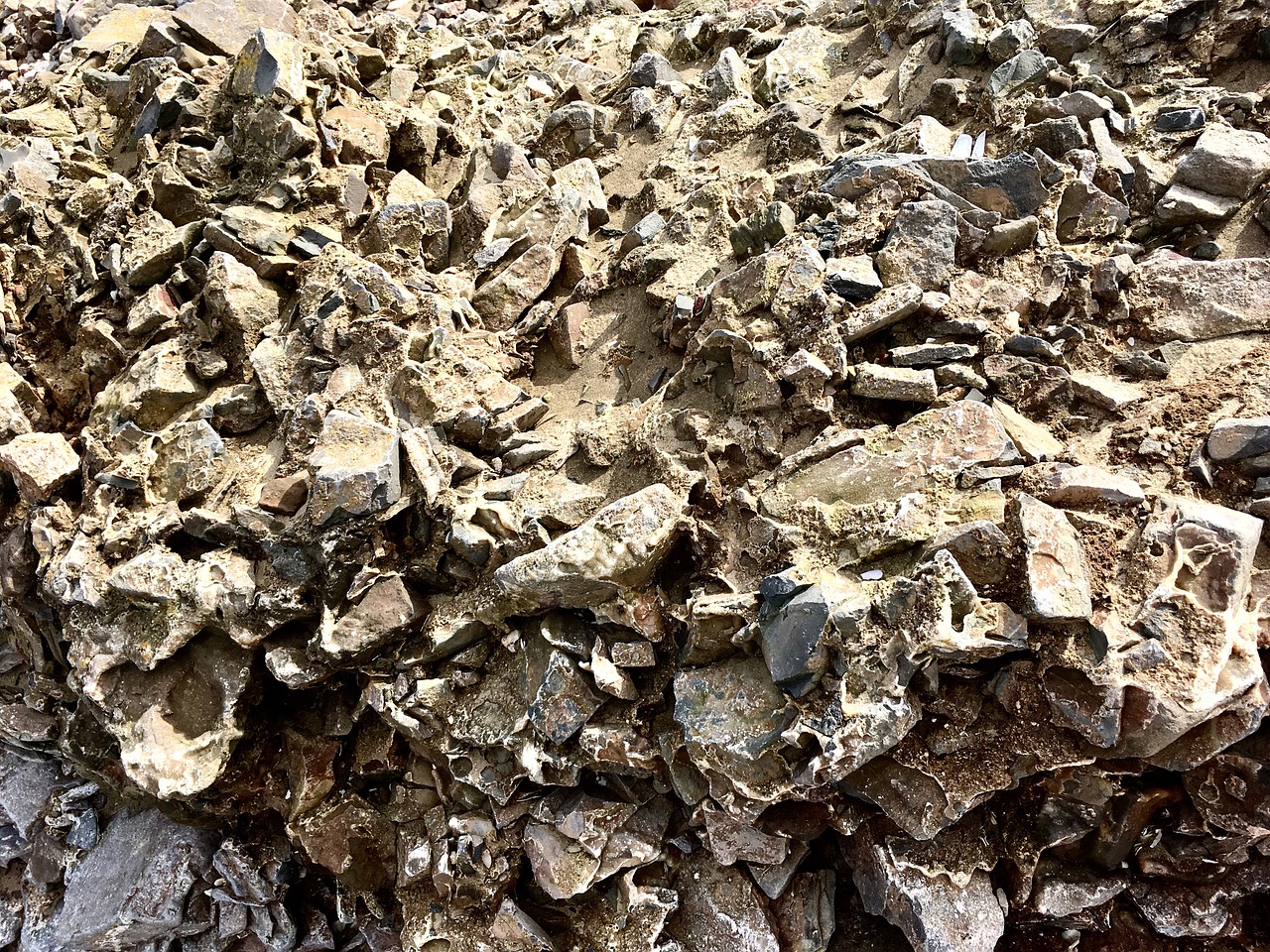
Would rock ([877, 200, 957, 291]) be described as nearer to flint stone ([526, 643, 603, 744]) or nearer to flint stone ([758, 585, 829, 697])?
flint stone ([758, 585, 829, 697])

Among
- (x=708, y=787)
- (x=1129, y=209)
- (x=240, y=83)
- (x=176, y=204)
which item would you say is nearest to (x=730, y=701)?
(x=708, y=787)

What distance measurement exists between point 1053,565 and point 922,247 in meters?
1.58

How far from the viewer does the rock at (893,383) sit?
3342mm

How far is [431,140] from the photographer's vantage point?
5.39 meters

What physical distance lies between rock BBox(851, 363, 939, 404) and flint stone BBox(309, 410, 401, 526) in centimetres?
202

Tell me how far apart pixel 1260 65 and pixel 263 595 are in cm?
530

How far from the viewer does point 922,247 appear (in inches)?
145

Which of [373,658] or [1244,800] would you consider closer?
[1244,800]

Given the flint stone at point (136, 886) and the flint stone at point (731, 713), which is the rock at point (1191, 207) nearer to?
the flint stone at point (731, 713)

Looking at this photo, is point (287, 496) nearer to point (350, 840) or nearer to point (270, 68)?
point (350, 840)

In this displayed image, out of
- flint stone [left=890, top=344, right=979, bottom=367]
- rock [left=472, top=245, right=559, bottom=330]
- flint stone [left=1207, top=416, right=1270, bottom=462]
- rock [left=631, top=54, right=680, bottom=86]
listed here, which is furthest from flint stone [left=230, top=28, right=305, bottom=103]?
flint stone [left=1207, top=416, right=1270, bottom=462]

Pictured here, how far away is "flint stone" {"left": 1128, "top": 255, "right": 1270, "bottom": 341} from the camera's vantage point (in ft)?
11.0

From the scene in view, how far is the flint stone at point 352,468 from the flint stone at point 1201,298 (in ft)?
10.5

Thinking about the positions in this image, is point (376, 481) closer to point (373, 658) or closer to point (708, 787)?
point (373, 658)
